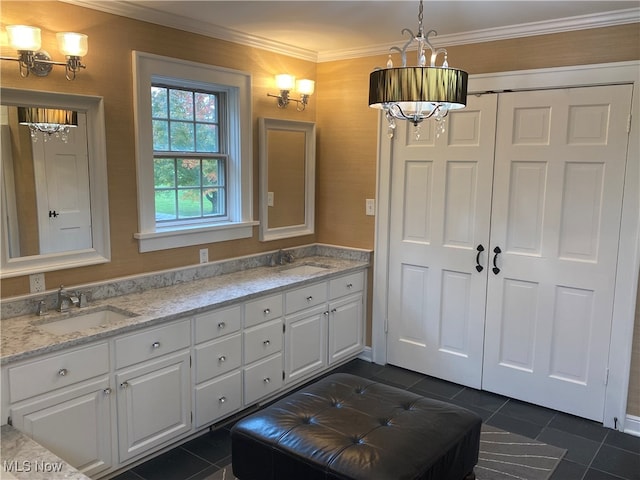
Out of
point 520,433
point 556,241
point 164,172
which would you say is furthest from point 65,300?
point 556,241

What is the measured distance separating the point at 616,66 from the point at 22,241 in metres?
3.49

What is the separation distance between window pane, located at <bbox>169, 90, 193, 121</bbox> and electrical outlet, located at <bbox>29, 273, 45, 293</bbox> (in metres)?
1.32

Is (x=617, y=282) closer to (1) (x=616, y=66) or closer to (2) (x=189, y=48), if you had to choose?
(1) (x=616, y=66)

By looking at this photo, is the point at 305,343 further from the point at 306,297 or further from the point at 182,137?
the point at 182,137

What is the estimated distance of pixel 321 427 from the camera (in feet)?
7.92

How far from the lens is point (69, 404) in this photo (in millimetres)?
2459

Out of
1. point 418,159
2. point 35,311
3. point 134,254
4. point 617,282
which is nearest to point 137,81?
point 134,254

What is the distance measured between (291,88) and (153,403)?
2.47 metres

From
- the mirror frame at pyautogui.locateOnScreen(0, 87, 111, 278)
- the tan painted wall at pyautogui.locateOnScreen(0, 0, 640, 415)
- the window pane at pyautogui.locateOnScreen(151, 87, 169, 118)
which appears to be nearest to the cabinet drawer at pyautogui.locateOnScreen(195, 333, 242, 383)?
the tan painted wall at pyautogui.locateOnScreen(0, 0, 640, 415)

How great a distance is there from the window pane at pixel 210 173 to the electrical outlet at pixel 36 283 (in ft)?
4.23

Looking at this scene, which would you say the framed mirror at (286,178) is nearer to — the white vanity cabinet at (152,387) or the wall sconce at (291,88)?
the wall sconce at (291,88)

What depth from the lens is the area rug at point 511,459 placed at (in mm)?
2852

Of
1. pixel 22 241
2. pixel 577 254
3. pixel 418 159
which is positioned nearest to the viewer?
pixel 22 241

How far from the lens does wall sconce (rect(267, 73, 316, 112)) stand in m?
3.98
